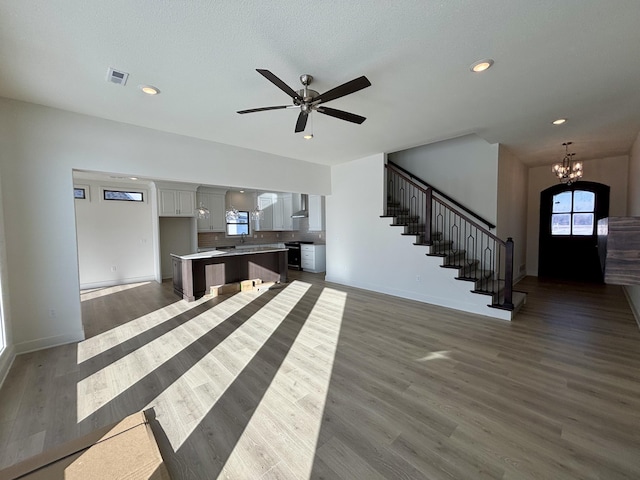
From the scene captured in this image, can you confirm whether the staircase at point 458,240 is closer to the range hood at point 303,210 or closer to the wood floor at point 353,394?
the wood floor at point 353,394

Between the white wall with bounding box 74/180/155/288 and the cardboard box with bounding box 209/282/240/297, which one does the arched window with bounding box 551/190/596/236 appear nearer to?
the cardboard box with bounding box 209/282/240/297

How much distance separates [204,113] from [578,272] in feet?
29.8

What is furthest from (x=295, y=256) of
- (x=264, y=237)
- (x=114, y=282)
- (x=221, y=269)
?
(x=114, y=282)

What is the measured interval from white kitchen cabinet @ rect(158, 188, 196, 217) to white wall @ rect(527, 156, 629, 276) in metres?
9.31

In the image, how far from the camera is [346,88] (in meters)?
2.20

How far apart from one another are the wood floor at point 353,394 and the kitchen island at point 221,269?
3.92ft

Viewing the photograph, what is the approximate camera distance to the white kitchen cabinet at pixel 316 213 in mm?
8133

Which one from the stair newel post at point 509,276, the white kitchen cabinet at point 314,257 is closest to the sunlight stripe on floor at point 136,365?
the white kitchen cabinet at point 314,257

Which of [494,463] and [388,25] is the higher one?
[388,25]

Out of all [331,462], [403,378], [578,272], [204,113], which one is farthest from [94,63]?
[578,272]

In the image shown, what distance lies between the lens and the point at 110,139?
358 centimetres

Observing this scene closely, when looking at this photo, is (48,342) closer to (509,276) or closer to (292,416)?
(292,416)

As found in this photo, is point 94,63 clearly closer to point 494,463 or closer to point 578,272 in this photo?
point 494,463

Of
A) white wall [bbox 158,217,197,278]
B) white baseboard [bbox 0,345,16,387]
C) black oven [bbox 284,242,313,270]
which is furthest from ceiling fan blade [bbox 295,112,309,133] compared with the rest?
black oven [bbox 284,242,313,270]
